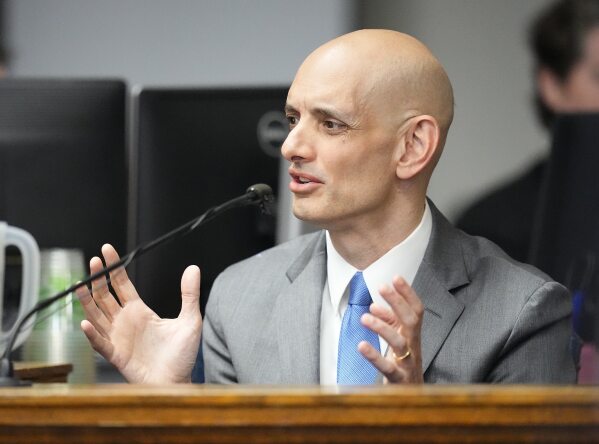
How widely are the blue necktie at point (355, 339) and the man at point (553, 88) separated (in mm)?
1393

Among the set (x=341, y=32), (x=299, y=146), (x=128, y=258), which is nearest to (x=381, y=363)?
(x=128, y=258)

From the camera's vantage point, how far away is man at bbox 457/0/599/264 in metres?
3.13

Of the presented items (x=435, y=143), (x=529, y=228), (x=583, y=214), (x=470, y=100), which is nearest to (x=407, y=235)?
(x=435, y=143)

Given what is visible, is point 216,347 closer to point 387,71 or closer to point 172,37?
point 387,71

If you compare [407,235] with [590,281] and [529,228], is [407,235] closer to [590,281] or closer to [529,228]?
[590,281]

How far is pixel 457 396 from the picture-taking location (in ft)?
3.36

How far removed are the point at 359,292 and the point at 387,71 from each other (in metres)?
0.31

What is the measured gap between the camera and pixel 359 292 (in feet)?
5.70

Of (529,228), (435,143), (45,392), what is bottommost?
(529,228)

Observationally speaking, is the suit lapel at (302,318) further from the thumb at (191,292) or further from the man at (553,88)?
the man at (553,88)

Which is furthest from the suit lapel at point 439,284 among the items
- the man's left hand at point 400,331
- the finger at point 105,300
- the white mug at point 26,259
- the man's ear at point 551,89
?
the man's ear at point 551,89

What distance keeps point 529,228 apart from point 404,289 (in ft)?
6.79

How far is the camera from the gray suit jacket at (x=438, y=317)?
165 centimetres

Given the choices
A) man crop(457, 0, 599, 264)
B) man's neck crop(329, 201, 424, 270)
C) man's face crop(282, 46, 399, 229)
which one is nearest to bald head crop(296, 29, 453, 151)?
man's face crop(282, 46, 399, 229)
